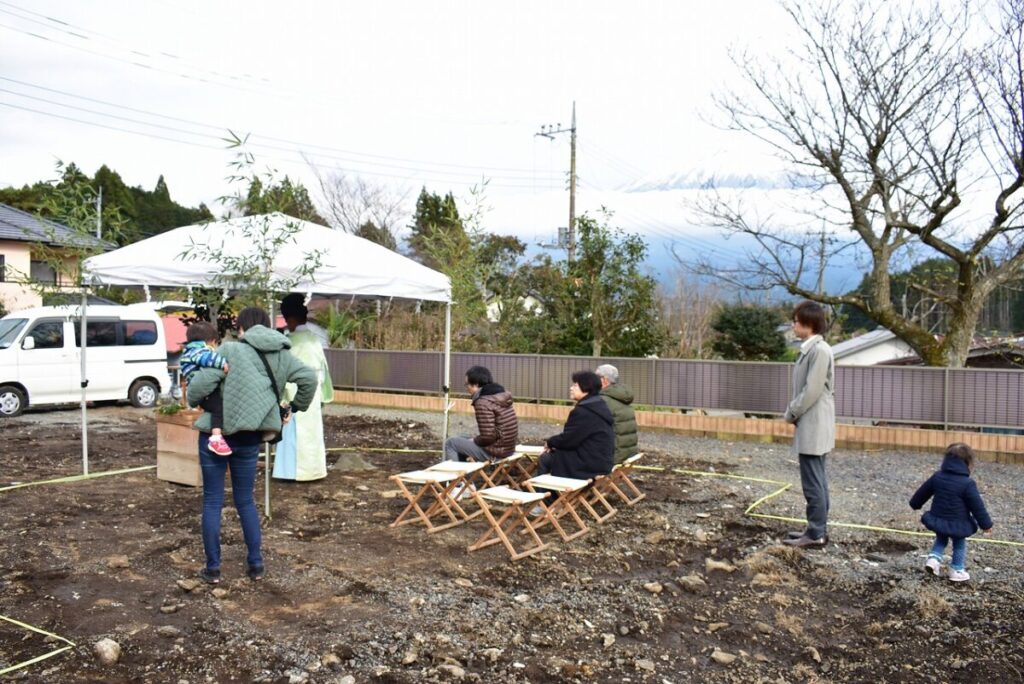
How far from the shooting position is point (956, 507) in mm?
5199

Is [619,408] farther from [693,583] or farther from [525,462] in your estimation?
[693,583]

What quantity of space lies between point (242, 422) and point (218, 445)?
0.59 ft

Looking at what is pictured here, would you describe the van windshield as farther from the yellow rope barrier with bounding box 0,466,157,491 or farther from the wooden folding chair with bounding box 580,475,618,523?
the wooden folding chair with bounding box 580,475,618,523

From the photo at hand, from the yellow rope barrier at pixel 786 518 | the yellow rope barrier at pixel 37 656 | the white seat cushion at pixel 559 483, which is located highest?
the white seat cushion at pixel 559 483

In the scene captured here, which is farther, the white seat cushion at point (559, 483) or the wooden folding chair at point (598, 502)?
the wooden folding chair at point (598, 502)

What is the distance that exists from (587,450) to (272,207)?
10.3 ft

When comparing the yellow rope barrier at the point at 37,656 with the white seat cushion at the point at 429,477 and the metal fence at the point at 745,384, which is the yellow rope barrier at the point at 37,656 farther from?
the metal fence at the point at 745,384

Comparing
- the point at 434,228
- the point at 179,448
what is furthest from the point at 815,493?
the point at 434,228

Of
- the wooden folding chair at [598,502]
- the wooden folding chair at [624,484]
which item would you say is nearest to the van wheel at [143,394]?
the wooden folding chair at [624,484]

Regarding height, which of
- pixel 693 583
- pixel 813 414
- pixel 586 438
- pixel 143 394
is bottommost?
pixel 693 583

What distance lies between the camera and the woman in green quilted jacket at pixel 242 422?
4.73m

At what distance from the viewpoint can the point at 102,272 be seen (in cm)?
712

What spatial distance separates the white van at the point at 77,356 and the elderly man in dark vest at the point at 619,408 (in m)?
8.03

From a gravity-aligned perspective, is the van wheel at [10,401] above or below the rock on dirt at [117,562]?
above
